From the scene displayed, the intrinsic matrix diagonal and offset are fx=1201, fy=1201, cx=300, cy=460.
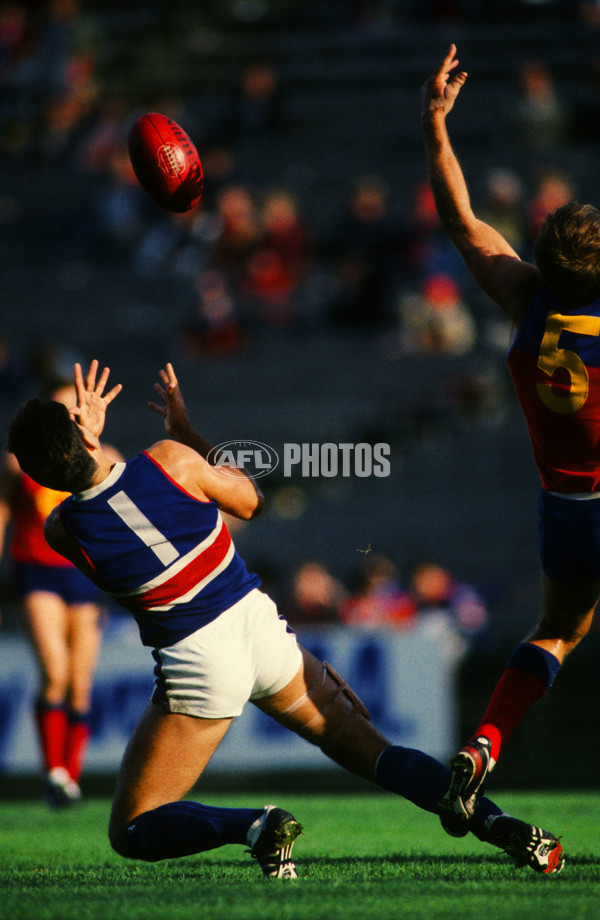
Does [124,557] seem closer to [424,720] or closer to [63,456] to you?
[63,456]

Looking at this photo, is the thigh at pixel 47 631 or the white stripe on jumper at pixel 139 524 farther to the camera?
the thigh at pixel 47 631

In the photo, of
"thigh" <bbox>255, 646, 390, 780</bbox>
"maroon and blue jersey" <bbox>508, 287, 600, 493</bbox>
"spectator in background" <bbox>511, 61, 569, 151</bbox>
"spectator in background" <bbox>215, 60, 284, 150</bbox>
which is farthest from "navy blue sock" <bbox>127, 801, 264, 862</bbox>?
"spectator in background" <bbox>215, 60, 284, 150</bbox>

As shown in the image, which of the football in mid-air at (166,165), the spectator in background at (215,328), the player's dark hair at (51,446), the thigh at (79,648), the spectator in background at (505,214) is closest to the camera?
the player's dark hair at (51,446)

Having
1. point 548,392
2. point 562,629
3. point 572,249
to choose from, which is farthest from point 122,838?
point 572,249

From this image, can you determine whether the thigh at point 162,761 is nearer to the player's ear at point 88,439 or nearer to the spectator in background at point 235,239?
the player's ear at point 88,439

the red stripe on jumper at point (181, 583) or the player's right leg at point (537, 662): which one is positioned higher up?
the red stripe on jumper at point (181, 583)

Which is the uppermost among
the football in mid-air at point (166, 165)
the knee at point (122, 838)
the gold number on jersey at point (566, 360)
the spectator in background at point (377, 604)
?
the football in mid-air at point (166, 165)

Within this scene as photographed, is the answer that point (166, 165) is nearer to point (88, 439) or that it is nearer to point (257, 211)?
point (88, 439)

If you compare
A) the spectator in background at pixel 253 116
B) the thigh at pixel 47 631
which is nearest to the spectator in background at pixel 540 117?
the spectator in background at pixel 253 116

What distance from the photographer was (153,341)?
14.2 metres

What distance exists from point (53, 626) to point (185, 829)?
10.4ft

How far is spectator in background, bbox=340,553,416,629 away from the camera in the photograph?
929cm

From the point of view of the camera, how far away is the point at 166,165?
4984 mm

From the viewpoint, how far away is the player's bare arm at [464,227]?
409 cm
